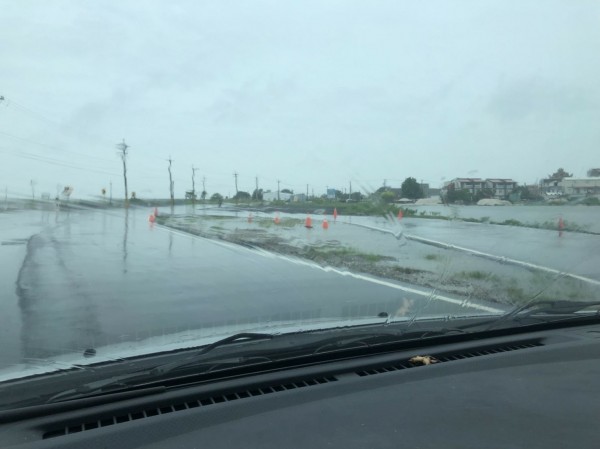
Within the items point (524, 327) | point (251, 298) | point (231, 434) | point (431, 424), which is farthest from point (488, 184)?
point (231, 434)

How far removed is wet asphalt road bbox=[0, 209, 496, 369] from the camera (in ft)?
16.8

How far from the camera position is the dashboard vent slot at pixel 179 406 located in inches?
121

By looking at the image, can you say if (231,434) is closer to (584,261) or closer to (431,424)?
(431,424)

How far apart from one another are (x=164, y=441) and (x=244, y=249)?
7458 millimetres

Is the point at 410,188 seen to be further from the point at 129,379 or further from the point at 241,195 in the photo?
the point at 129,379

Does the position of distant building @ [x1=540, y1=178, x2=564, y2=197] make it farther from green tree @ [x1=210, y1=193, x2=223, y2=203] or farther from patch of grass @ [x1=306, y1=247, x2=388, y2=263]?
green tree @ [x1=210, y1=193, x2=223, y2=203]

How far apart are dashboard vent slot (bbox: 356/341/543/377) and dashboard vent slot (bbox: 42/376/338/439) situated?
35 cm

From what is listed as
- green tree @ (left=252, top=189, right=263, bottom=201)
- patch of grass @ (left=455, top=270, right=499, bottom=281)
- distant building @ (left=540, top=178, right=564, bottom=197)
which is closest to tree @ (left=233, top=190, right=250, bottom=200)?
green tree @ (left=252, top=189, right=263, bottom=201)

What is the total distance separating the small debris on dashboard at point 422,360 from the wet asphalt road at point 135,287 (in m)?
0.96

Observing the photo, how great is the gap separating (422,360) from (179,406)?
1.80 meters

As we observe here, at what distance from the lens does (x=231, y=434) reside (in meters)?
3.09

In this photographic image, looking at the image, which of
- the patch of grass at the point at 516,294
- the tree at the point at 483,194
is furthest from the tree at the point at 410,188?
the patch of grass at the point at 516,294

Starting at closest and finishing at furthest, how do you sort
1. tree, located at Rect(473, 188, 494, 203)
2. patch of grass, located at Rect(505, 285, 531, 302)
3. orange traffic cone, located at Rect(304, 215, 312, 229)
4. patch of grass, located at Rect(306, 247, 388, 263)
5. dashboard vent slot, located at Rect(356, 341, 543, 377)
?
dashboard vent slot, located at Rect(356, 341, 543, 377) < patch of grass, located at Rect(505, 285, 531, 302) < tree, located at Rect(473, 188, 494, 203) < patch of grass, located at Rect(306, 247, 388, 263) < orange traffic cone, located at Rect(304, 215, 312, 229)

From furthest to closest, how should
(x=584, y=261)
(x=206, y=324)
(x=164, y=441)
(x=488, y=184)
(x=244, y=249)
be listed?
(x=244, y=249) → (x=488, y=184) → (x=584, y=261) → (x=206, y=324) → (x=164, y=441)
